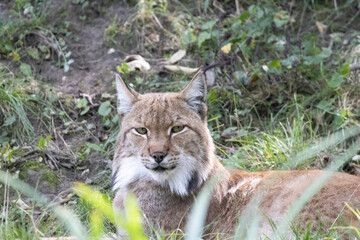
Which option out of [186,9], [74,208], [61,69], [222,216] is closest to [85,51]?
[61,69]

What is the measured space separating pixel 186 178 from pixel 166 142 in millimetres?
374

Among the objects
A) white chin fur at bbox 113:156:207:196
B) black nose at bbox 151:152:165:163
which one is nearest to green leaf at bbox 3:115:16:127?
white chin fur at bbox 113:156:207:196

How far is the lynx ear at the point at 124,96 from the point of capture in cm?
484

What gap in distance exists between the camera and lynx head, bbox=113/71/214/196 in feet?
14.5

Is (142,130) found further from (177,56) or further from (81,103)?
(177,56)

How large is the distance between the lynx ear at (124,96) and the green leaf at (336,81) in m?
2.99

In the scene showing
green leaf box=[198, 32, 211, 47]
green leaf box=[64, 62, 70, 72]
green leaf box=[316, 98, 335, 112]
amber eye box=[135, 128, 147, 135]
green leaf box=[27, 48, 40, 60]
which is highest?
amber eye box=[135, 128, 147, 135]

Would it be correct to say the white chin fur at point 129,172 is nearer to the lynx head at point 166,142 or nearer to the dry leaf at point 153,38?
the lynx head at point 166,142

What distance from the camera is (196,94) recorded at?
4.80 meters

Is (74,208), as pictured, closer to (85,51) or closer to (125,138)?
(125,138)

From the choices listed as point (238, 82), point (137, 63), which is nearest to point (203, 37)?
point (238, 82)

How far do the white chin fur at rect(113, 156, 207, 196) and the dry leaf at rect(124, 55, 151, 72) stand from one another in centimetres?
292

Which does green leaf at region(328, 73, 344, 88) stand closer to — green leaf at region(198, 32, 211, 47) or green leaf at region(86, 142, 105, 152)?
green leaf at region(198, 32, 211, 47)

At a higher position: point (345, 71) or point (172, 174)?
point (172, 174)
